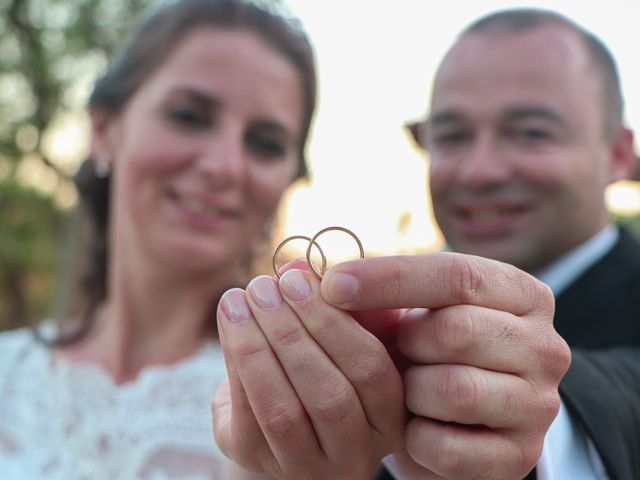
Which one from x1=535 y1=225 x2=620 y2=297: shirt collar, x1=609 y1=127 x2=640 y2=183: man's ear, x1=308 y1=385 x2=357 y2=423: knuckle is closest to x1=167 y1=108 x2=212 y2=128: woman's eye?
x1=535 y1=225 x2=620 y2=297: shirt collar

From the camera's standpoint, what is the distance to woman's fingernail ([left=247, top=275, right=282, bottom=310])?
39.8 inches

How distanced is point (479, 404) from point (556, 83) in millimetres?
1502

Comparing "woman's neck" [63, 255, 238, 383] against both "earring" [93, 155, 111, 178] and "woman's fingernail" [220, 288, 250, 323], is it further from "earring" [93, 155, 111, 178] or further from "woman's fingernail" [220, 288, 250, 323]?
"woman's fingernail" [220, 288, 250, 323]

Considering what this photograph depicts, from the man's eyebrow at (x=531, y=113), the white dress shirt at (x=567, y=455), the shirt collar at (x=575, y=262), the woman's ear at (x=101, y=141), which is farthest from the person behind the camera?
the woman's ear at (x=101, y=141)

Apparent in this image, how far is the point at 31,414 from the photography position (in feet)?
8.50

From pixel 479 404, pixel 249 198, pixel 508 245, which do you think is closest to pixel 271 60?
pixel 249 198

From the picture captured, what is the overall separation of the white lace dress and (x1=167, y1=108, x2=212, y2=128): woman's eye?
2.91 feet

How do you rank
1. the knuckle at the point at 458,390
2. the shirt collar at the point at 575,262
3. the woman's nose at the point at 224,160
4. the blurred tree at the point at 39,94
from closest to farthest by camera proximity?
the knuckle at the point at 458,390 → the shirt collar at the point at 575,262 → the woman's nose at the point at 224,160 → the blurred tree at the point at 39,94

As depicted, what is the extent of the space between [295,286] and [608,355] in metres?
0.90

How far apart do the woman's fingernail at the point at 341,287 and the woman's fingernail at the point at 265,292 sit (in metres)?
0.09

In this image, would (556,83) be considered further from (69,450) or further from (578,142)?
(69,450)

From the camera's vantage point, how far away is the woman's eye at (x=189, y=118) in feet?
8.05

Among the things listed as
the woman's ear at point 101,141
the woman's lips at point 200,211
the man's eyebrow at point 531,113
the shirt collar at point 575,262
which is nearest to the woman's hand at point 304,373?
the shirt collar at point 575,262

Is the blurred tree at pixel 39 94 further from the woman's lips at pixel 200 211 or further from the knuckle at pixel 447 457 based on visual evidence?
the knuckle at pixel 447 457
